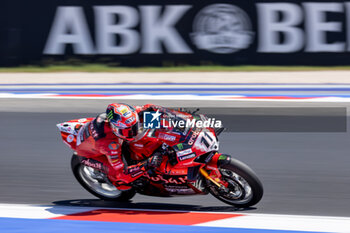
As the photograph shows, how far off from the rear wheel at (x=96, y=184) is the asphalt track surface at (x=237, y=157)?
0.09 m

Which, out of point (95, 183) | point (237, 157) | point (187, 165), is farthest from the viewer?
point (237, 157)

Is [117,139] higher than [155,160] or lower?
higher

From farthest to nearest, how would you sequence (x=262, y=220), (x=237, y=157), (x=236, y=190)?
(x=237, y=157) → (x=236, y=190) → (x=262, y=220)

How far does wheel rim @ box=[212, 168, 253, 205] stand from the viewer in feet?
17.5

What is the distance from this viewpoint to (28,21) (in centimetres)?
1410

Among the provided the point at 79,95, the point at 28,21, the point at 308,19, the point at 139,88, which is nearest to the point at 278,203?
the point at 79,95

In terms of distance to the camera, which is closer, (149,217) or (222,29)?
(149,217)

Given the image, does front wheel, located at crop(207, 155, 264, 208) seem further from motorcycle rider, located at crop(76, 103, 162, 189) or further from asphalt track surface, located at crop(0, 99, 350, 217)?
motorcycle rider, located at crop(76, 103, 162, 189)

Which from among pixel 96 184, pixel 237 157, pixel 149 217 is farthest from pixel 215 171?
pixel 237 157

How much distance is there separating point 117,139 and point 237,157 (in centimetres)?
259

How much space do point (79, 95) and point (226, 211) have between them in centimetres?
634

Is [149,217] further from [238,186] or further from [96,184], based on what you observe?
[96,184]

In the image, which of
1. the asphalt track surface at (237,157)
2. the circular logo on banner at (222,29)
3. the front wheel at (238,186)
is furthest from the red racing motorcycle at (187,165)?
the circular logo on banner at (222,29)

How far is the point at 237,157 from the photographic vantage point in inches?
304
